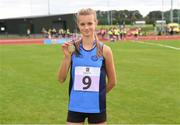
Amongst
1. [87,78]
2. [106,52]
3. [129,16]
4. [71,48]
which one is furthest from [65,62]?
[129,16]

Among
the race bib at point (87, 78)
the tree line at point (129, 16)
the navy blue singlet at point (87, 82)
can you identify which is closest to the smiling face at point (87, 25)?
the navy blue singlet at point (87, 82)

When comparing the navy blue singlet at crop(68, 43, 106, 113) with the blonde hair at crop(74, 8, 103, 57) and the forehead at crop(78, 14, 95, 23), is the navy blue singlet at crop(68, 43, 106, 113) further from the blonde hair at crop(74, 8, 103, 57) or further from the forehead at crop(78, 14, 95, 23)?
the forehead at crop(78, 14, 95, 23)

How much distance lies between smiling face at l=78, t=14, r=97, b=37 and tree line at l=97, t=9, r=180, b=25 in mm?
75083

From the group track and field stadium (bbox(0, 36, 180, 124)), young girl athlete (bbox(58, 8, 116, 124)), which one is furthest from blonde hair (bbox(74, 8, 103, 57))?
track and field stadium (bbox(0, 36, 180, 124))

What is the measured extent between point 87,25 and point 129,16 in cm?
9986

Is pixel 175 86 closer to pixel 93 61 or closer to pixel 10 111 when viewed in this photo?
pixel 10 111

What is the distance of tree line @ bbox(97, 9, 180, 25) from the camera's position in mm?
89938

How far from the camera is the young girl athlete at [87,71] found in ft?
16.9

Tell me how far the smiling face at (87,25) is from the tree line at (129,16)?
75083 millimetres

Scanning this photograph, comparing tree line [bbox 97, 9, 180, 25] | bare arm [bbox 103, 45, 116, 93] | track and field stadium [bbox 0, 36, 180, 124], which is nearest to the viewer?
bare arm [bbox 103, 45, 116, 93]

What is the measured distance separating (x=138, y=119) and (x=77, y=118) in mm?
4975

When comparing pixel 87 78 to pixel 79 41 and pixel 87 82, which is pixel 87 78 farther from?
pixel 79 41

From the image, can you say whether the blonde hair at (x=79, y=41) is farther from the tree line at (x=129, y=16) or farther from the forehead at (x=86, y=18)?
the tree line at (x=129, y=16)

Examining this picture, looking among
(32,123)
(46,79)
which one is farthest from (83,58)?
(46,79)
